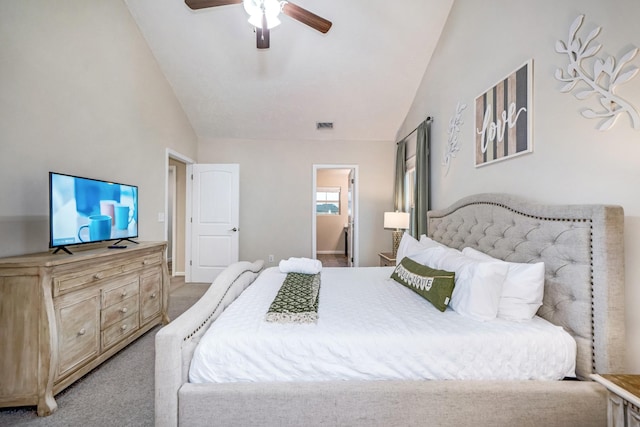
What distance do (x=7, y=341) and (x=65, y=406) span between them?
0.50 meters

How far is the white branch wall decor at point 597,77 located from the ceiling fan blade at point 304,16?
5.12ft

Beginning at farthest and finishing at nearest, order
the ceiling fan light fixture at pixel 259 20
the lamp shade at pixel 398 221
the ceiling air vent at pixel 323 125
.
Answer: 1. the ceiling air vent at pixel 323 125
2. the lamp shade at pixel 398 221
3. the ceiling fan light fixture at pixel 259 20

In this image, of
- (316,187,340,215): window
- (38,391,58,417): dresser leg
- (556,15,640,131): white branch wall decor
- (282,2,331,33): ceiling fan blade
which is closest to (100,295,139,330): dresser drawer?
(38,391,58,417): dresser leg

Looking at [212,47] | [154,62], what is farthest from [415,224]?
[154,62]

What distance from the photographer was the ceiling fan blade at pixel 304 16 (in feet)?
6.66

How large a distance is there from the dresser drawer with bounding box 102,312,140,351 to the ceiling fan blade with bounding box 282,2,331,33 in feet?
8.97

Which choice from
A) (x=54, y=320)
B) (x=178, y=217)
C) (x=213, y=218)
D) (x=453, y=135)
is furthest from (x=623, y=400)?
(x=178, y=217)

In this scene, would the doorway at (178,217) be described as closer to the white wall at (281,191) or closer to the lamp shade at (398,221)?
the white wall at (281,191)

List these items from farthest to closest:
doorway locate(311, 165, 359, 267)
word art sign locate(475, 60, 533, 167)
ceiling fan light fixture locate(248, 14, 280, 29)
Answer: doorway locate(311, 165, 359, 267), ceiling fan light fixture locate(248, 14, 280, 29), word art sign locate(475, 60, 533, 167)

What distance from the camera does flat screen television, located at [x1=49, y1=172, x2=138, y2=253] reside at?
6.10ft

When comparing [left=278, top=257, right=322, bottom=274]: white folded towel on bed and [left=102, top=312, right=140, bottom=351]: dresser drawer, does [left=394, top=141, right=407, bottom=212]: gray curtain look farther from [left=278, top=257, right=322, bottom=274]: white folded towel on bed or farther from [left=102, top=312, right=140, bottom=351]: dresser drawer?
[left=102, top=312, right=140, bottom=351]: dresser drawer

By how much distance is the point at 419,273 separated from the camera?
Result: 5.91ft

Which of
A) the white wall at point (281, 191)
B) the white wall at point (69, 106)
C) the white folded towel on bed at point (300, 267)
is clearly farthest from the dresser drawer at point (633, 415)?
the white wall at point (281, 191)

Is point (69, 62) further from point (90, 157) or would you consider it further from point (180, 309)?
point (180, 309)
